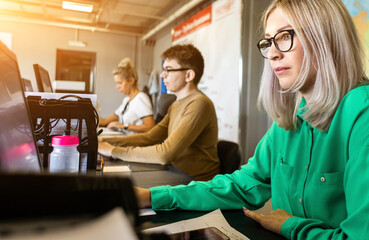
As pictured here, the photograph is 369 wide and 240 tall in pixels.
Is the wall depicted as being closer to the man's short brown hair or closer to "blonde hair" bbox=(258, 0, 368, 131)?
the man's short brown hair

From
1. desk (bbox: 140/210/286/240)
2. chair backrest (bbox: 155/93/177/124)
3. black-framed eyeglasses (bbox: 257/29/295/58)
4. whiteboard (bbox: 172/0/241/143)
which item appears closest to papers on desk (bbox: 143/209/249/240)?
desk (bbox: 140/210/286/240)

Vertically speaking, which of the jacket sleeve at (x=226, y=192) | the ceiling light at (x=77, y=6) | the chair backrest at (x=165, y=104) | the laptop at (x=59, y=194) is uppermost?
the ceiling light at (x=77, y=6)

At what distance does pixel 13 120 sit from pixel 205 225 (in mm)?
495

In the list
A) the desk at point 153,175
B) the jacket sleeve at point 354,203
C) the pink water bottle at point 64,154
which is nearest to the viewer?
the jacket sleeve at point 354,203

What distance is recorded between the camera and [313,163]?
0.85 metres

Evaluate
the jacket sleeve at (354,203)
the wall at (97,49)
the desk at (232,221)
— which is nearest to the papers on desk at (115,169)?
the desk at (232,221)

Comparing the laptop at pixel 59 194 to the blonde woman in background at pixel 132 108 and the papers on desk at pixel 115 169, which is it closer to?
the papers on desk at pixel 115 169

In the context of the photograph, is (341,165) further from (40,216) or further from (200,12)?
(200,12)

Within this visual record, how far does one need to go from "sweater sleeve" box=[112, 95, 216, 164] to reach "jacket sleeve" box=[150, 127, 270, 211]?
58cm

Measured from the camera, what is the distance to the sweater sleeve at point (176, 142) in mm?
1533

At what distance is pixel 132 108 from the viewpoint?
10.4ft

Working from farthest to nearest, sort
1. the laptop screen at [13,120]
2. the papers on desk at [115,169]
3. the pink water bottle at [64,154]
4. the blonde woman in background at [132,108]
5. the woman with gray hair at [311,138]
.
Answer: the blonde woman in background at [132,108] → the papers on desk at [115,169] → the pink water bottle at [64,154] → the woman with gray hair at [311,138] → the laptop screen at [13,120]

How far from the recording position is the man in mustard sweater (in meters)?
1.56

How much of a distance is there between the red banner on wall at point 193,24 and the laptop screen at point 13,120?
3653mm
